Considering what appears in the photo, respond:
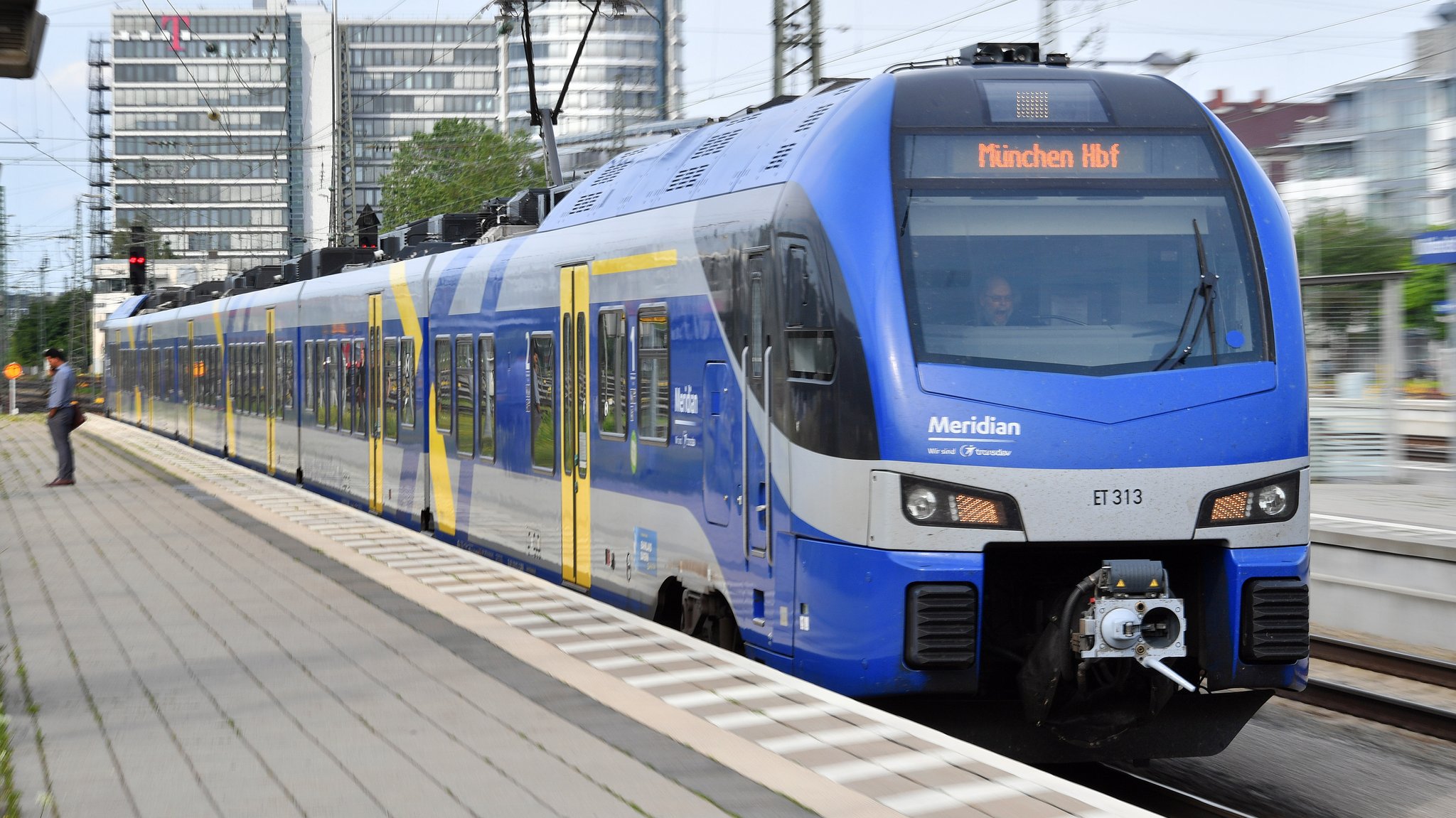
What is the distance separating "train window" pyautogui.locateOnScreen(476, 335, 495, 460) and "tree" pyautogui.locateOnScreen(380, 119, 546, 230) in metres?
51.5

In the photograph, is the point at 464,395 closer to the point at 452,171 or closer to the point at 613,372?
the point at 613,372

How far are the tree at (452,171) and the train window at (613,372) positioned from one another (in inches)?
2154

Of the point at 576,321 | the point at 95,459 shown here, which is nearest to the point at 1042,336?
the point at 576,321

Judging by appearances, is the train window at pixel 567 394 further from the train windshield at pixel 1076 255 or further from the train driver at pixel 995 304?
the train driver at pixel 995 304

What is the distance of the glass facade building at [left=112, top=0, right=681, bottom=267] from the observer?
144 metres

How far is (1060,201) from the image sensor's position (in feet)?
24.5

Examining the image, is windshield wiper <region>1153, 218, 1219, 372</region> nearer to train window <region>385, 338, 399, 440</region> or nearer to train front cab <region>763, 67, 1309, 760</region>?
train front cab <region>763, 67, 1309, 760</region>

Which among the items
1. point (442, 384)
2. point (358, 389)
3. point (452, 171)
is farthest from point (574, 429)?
point (452, 171)

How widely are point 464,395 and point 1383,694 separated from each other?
7.92 meters

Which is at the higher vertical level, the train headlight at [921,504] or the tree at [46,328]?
the tree at [46,328]

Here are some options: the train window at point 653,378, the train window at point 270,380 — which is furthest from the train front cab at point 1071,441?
the train window at point 270,380

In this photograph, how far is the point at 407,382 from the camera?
54.7 feet

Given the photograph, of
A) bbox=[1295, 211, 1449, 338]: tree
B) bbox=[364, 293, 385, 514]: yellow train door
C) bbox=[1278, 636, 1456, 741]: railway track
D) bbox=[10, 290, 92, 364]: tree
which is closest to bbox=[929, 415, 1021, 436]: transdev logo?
bbox=[1278, 636, 1456, 741]: railway track

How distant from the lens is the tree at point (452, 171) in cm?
6956
